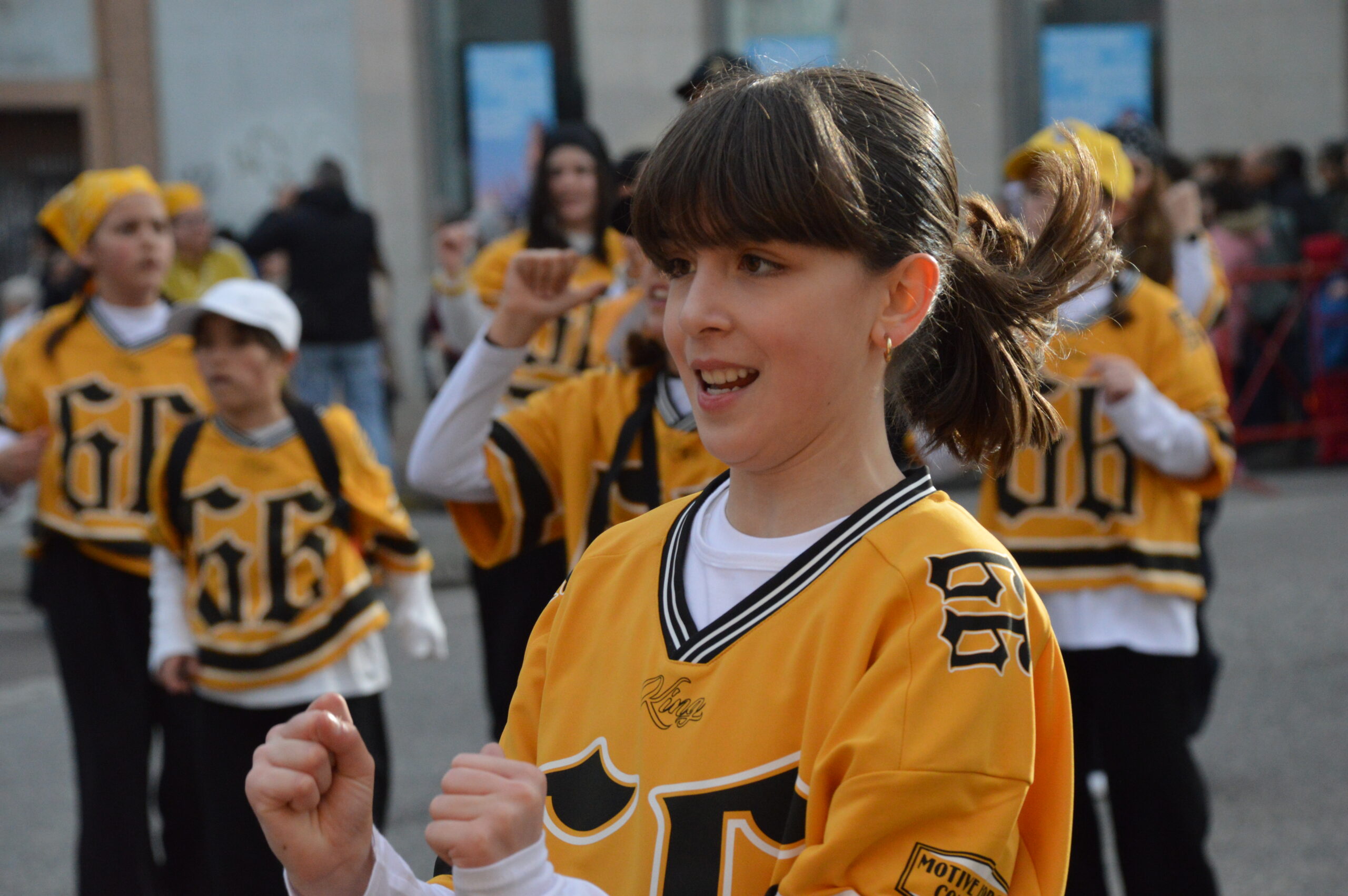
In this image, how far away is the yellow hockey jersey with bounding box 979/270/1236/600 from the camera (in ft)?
12.6

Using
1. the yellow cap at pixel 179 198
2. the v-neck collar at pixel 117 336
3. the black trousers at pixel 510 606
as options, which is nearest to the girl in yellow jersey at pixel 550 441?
the black trousers at pixel 510 606

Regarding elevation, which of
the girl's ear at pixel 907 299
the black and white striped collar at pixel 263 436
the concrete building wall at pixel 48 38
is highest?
the concrete building wall at pixel 48 38

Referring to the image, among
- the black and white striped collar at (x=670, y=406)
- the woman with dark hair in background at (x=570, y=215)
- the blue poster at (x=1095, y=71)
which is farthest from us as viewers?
the blue poster at (x=1095, y=71)

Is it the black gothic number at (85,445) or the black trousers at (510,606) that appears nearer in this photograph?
the black trousers at (510,606)

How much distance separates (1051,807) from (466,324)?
4.72m

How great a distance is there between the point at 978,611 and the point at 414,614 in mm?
2999

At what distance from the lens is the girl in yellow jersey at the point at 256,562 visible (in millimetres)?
3998

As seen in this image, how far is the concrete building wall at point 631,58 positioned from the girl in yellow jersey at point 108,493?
9.06 meters

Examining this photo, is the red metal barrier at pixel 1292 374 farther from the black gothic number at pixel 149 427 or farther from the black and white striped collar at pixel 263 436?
the black and white striped collar at pixel 263 436

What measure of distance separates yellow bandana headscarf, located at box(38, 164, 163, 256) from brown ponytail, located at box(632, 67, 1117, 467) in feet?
11.6

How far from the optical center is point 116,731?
14.8 ft

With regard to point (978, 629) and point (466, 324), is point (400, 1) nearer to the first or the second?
point (466, 324)

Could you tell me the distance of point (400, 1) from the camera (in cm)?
1352

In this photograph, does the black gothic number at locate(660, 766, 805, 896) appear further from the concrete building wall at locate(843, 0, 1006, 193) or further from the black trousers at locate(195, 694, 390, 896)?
the concrete building wall at locate(843, 0, 1006, 193)
